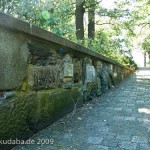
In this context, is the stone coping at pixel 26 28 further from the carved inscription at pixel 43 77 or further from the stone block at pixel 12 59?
the carved inscription at pixel 43 77

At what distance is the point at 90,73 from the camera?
182 inches

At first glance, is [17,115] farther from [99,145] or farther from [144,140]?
[144,140]

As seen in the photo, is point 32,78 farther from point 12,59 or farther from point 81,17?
point 81,17

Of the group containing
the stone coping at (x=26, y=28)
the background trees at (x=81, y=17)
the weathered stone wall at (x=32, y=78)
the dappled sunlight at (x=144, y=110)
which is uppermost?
the background trees at (x=81, y=17)

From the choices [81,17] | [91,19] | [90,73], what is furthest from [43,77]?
[91,19]

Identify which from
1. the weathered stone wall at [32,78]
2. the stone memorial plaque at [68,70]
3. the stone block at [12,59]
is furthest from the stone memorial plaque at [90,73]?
the stone block at [12,59]

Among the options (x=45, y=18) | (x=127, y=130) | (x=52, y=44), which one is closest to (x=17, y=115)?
(x=52, y=44)

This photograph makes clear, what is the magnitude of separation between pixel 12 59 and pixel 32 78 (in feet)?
1.28

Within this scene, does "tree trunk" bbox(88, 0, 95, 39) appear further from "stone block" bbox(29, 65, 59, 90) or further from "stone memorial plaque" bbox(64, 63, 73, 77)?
"stone block" bbox(29, 65, 59, 90)

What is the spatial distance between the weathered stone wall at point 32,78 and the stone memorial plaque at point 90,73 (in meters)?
0.63

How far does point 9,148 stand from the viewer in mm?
2121

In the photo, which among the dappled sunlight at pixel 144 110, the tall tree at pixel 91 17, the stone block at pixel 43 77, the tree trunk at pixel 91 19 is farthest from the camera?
the tree trunk at pixel 91 19

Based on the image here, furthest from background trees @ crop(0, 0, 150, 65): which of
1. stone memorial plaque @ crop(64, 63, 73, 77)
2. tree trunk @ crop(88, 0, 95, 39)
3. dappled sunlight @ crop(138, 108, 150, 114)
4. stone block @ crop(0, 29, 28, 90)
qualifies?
dappled sunlight @ crop(138, 108, 150, 114)

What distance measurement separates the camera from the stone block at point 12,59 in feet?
6.67
